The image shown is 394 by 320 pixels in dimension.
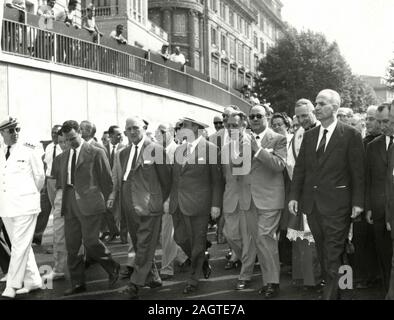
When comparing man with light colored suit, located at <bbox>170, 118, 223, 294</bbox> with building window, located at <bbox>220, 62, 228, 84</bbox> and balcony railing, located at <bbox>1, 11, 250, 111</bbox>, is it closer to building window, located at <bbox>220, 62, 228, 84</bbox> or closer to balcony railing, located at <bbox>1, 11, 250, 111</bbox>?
balcony railing, located at <bbox>1, 11, 250, 111</bbox>

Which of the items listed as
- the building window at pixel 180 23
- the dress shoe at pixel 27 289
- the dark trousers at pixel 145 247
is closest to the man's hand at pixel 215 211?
the dark trousers at pixel 145 247

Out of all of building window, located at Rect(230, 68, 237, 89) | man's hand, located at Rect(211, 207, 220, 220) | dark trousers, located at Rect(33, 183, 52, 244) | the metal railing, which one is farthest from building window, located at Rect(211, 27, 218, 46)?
man's hand, located at Rect(211, 207, 220, 220)

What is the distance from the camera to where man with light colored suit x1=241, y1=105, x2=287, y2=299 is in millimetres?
7766

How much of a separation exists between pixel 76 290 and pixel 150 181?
1.64 metres

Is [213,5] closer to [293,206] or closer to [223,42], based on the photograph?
[223,42]

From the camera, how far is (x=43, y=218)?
12.4 meters

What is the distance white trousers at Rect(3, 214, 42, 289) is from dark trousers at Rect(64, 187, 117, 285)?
47 centimetres

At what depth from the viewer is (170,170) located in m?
8.49

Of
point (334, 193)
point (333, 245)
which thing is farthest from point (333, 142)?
point (333, 245)

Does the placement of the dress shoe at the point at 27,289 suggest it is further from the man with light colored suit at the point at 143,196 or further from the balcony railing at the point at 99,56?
the balcony railing at the point at 99,56

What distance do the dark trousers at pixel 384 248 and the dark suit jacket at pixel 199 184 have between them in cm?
202
